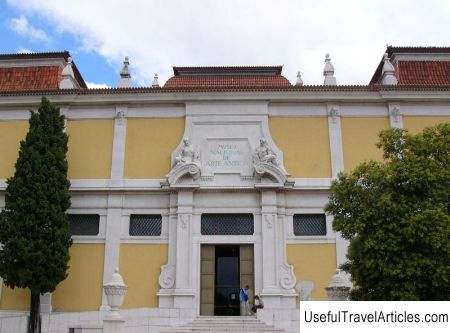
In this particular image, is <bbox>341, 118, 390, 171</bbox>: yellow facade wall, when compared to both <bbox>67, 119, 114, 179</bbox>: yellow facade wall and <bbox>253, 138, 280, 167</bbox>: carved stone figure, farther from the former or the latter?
<bbox>67, 119, 114, 179</bbox>: yellow facade wall

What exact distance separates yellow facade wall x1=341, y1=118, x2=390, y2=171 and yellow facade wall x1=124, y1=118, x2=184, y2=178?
24.5ft

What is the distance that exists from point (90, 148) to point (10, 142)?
3808 millimetres

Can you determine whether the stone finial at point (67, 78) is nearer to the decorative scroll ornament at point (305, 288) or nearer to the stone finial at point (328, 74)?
the stone finial at point (328, 74)

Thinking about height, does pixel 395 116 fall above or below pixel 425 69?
below

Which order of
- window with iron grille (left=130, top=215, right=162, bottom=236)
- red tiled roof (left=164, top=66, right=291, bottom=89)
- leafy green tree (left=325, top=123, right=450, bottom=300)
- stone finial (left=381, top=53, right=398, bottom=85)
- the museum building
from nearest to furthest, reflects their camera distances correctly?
1. leafy green tree (left=325, top=123, right=450, bottom=300)
2. the museum building
3. window with iron grille (left=130, top=215, right=162, bottom=236)
4. stone finial (left=381, top=53, right=398, bottom=85)
5. red tiled roof (left=164, top=66, right=291, bottom=89)

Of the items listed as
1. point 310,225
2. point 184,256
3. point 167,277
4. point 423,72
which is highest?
point 423,72

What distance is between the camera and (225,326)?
61.2 feet

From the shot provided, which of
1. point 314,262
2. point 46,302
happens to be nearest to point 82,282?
point 46,302

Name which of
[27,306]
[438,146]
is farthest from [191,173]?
[438,146]

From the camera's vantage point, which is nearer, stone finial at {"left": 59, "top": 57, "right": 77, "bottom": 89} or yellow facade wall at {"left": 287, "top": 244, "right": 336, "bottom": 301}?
yellow facade wall at {"left": 287, "top": 244, "right": 336, "bottom": 301}

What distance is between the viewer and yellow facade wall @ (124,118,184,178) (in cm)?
2348

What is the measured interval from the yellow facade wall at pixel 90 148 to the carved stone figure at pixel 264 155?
6619 mm

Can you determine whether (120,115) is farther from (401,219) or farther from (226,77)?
(401,219)

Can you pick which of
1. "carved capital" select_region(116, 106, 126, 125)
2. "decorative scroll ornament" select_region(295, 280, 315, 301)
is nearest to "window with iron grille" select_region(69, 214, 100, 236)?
"carved capital" select_region(116, 106, 126, 125)
